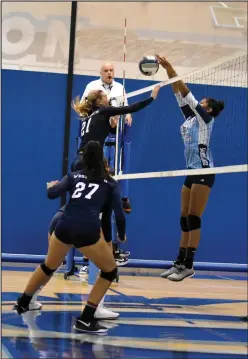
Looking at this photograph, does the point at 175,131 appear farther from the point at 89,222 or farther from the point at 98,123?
the point at 89,222

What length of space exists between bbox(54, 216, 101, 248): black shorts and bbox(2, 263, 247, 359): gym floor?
72 centimetres

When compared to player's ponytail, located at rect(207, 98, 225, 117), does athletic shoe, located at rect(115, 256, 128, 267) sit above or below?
below

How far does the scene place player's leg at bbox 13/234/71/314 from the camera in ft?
18.8

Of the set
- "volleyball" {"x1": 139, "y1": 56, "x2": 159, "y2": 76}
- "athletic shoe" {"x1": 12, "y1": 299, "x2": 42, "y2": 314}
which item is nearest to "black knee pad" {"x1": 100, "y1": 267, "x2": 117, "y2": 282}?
"athletic shoe" {"x1": 12, "y1": 299, "x2": 42, "y2": 314}

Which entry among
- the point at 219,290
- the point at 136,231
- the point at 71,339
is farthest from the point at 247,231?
the point at 71,339

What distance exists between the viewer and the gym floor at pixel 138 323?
484 cm

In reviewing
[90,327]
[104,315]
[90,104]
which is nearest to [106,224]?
[104,315]

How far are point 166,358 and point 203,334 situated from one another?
1.10 metres

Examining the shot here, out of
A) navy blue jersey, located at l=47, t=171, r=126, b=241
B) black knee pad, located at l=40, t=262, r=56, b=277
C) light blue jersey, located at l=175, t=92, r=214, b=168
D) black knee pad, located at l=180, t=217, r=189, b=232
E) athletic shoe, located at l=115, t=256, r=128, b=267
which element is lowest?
athletic shoe, located at l=115, t=256, r=128, b=267

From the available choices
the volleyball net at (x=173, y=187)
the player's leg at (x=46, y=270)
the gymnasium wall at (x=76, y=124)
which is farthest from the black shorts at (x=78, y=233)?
the gymnasium wall at (x=76, y=124)

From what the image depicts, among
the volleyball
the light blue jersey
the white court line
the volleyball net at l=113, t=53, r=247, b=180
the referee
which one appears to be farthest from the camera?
the volleyball net at l=113, t=53, r=247, b=180

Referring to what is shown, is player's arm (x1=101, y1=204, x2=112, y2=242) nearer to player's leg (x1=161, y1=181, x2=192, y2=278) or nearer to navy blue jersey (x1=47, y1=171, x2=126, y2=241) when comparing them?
navy blue jersey (x1=47, y1=171, x2=126, y2=241)

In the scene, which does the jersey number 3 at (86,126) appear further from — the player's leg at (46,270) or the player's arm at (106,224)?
the player's leg at (46,270)

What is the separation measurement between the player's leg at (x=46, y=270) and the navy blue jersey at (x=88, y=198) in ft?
0.97
